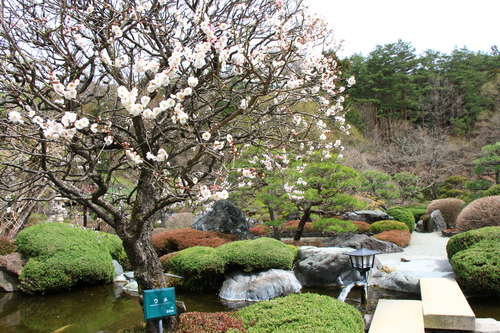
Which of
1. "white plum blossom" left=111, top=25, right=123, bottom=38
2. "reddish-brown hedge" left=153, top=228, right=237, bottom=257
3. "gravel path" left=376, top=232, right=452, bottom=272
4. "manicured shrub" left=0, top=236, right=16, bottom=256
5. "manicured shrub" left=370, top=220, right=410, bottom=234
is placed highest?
"white plum blossom" left=111, top=25, right=123, bottom=38

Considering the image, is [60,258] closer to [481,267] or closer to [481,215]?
[481,267]

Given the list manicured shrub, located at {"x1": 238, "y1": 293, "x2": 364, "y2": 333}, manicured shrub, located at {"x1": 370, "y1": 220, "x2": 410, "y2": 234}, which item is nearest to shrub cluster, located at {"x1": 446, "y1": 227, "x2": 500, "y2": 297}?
manicured shrub, located at {"x1": 238, "y1": 293, "x2": 364, "y2": 333}

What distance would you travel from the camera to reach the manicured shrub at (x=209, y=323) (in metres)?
3.36

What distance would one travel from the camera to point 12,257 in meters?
7.19

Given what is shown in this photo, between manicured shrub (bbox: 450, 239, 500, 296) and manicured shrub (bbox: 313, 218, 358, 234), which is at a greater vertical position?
→ manicured shrub (bbox: 313, 218, 358, 234)

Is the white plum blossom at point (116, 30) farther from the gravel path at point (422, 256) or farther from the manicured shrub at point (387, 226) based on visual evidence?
the manicured shrub at point (387, 226)

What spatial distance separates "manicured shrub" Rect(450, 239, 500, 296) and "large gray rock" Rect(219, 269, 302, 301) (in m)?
2.74

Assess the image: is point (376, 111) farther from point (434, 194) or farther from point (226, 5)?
point (226, 5)

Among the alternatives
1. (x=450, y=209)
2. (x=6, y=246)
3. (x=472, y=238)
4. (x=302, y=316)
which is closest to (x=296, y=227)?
(x=450, y=209)

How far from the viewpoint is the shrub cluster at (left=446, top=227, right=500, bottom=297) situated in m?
5.17

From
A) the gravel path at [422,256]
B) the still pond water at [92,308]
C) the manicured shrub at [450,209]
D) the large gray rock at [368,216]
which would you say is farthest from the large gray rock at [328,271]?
the manicured shrub at [450,209]

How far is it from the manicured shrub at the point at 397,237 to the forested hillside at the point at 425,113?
8303 mm

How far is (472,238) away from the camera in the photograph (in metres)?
6.14

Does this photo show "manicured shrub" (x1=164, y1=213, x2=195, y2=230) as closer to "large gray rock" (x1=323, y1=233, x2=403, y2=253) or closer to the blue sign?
"large gray rock" (x1=323, y1=233, x2=403, y2=253)
